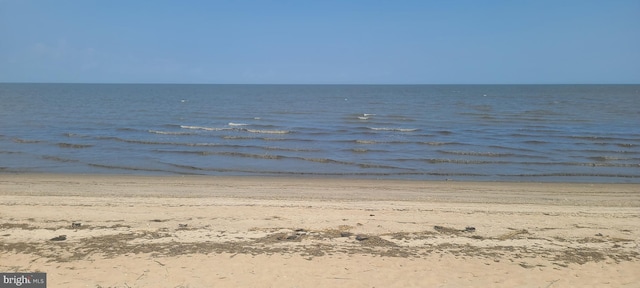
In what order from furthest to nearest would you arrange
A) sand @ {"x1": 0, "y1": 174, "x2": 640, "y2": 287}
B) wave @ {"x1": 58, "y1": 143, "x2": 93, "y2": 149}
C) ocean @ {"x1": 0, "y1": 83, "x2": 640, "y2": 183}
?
wave @ {"x1": 58, "y1": 143, "x2": 93, "y2": 149} < ocean @ {"x1": 0, "y1": 83, "x2": 640, "y2": 183} < sand @ {"x1": 0, "y1": 174, "x2": 640, "y2": 287}

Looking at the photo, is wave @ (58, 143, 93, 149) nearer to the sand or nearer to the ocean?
the ocean

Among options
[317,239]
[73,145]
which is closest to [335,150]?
[73,145]

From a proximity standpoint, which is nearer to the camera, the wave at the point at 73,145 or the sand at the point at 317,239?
the sand at the point at 317,239

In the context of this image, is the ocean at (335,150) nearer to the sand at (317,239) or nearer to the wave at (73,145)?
the wave at (73,145)

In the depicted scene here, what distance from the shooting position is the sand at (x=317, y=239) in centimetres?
556

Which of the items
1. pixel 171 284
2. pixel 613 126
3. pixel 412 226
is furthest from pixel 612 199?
pixel 613 126

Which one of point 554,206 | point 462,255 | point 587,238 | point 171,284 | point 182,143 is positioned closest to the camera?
point 171,284

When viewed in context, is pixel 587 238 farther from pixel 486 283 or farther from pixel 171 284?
pixel 171 284

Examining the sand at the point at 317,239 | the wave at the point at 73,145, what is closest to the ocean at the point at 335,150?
the wave at the point at 73,145

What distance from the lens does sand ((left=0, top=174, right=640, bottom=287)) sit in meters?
5.56

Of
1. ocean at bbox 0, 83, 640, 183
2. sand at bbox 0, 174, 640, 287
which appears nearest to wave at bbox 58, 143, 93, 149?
ocean at bbox 0, 83, 640, 183

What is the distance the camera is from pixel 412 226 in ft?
26.1

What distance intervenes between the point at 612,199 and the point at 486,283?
26.8 ft

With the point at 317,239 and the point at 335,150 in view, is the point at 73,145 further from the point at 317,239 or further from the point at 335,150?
the point at 317,239
